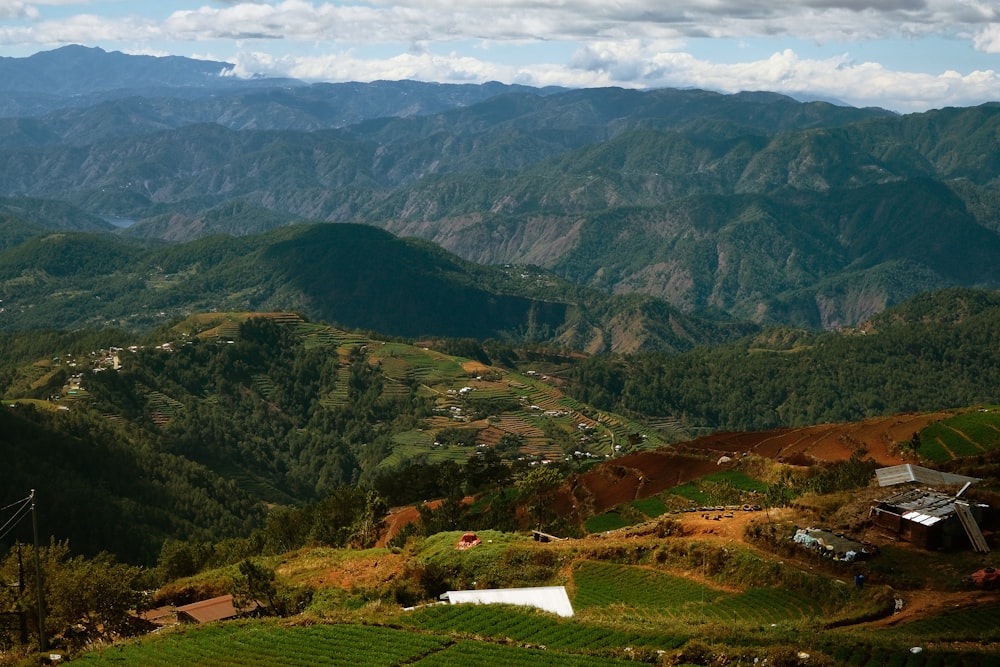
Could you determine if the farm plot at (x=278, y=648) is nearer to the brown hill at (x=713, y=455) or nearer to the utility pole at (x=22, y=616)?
the utility pole at (x=22, y=616)

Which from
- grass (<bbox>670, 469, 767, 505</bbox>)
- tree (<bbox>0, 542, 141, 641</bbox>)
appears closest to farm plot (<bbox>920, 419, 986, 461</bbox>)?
grass (<bbox>670, 469, 767, 505</bbox>)

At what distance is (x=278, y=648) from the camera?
151 ft

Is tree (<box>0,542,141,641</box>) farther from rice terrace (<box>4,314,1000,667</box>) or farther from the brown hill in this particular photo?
the brown hill

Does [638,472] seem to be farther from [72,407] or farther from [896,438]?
[72,407]

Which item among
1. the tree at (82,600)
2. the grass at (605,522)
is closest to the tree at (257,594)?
the tree at (82,600)

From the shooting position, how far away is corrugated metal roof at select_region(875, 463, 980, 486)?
75562mm

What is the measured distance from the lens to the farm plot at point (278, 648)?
4450 cm

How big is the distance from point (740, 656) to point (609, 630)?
728 centimetres

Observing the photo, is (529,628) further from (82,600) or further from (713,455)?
(713,455)

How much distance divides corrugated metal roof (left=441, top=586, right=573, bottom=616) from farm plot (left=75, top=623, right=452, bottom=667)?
8.07 meters

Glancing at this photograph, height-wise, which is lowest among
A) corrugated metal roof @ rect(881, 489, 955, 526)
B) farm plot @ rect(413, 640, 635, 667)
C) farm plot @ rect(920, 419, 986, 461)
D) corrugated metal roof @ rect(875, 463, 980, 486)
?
farm plot @ rect(920, 419, 986, 461)

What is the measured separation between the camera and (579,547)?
66.4m

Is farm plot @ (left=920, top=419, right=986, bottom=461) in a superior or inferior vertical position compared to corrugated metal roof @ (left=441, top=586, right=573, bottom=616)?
inferior

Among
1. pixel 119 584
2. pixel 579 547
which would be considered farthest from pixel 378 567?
pixel 119 584
